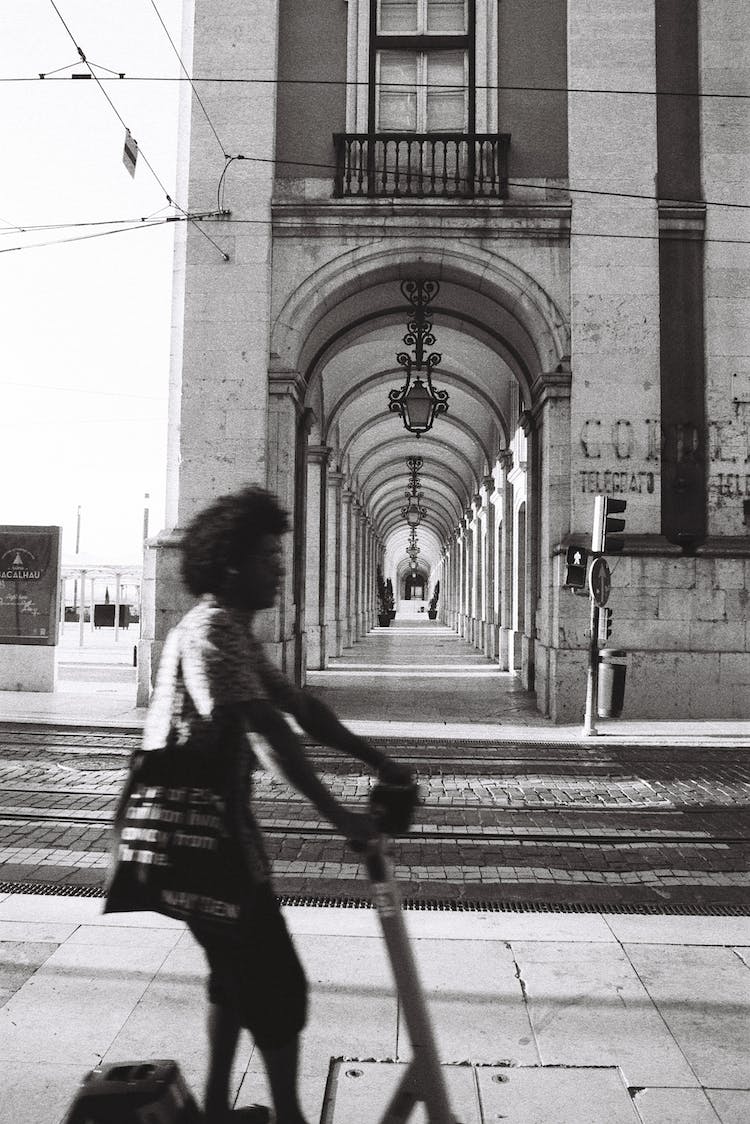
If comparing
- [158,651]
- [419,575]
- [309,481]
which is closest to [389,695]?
[158,651]

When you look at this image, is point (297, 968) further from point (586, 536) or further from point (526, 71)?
point (526, 71)

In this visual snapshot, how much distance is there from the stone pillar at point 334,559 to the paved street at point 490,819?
Result: 40.8ft

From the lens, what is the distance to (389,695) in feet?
48.1

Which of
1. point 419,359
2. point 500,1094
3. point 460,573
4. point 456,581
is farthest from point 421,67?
point 456,581

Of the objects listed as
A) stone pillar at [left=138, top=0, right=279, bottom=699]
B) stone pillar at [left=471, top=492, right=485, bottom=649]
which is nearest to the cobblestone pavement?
stone pillar at [left=138, top=0, right=279, bottom=699]

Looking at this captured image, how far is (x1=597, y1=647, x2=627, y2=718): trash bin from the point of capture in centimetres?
1034

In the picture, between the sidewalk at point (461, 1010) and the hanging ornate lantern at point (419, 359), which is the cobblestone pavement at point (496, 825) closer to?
the sidewalk at point (461, 1010)

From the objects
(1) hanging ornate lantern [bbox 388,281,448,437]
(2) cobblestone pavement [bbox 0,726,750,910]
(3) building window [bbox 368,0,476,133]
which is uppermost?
(3) building window [bbox 368,0,476,133]

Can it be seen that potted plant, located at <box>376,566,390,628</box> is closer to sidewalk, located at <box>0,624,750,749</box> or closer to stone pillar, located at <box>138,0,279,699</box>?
sidewalk, located at <box>0,624,750,749</box>

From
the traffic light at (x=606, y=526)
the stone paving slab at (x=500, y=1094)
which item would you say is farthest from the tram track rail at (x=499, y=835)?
the traffic light at (x=606, y=526)

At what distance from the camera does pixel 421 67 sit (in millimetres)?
13773

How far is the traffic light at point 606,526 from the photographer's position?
11.0 metres

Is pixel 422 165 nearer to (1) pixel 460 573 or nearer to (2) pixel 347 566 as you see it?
(2) pixel 347 566

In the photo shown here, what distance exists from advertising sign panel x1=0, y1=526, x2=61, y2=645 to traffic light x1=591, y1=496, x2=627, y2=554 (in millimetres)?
7798
